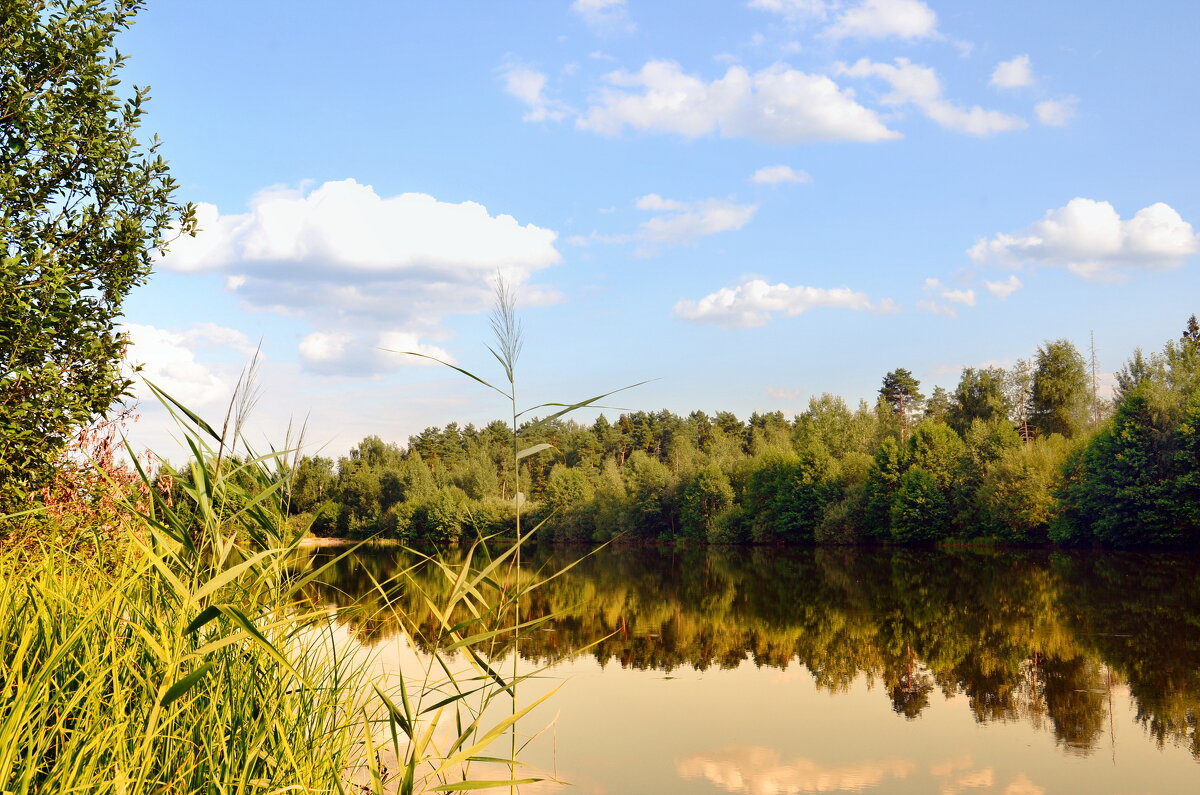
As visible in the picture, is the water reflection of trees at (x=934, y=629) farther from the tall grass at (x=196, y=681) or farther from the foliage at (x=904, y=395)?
the foliage at (x=904, y=395)

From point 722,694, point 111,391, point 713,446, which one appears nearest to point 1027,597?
point 722,694

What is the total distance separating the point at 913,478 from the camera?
57406 millimetres

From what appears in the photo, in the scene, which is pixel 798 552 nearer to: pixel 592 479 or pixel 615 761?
pixel 592 479

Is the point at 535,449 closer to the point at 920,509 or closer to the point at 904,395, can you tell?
the point at 920,509

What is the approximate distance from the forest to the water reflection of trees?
6.61 m

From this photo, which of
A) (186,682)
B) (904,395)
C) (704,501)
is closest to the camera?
(186,682)

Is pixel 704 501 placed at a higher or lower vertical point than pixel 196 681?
lower

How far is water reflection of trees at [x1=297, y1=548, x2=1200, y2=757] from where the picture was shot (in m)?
14.6

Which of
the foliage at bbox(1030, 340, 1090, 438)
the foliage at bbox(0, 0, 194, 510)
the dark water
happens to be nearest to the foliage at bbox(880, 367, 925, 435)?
the foliage at bbox(1030, 340, 1090, 438)

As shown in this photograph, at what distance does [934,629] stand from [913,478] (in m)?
37.8

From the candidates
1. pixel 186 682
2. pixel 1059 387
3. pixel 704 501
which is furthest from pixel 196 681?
pixel 1059 387

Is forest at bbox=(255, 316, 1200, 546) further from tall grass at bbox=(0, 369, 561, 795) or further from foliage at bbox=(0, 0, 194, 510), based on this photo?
tall grass at bbox=(0, 369, 561, 795)

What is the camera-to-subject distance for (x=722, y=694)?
16109 millimetres

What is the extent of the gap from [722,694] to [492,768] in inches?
232
